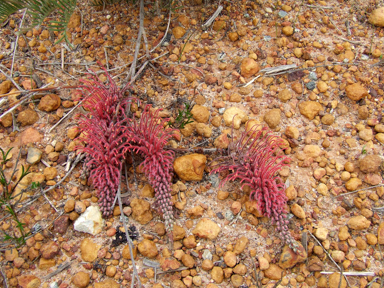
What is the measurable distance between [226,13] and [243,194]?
2094mm

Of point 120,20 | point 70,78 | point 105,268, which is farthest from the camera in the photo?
point 120,20

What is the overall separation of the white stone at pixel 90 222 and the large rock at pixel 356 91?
8.66 feet

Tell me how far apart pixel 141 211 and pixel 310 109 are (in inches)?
74.4

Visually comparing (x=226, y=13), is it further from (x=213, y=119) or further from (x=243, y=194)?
(x=243, y=194)

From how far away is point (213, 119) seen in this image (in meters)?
2.95

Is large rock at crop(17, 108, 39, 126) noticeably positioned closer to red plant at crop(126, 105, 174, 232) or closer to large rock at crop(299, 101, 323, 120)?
red plant at crop(126, 105, 174, 232)

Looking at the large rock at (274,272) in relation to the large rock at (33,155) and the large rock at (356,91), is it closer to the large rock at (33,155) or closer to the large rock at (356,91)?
the large rock at (356,91)

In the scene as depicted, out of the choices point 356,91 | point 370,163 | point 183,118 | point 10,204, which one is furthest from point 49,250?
point 356,91

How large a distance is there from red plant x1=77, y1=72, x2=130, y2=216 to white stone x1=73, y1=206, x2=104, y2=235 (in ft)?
0.23

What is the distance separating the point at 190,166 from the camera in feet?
8.54

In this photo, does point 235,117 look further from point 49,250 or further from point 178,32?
point 49,250

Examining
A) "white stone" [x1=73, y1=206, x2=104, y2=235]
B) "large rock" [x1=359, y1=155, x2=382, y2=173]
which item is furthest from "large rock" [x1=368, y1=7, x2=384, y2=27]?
"white stone" [x1=73, y1=206, x2=104, y2=235]

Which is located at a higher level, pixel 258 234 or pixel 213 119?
pixel 213 119

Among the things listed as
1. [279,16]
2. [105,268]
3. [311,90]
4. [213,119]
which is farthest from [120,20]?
[105,268]
